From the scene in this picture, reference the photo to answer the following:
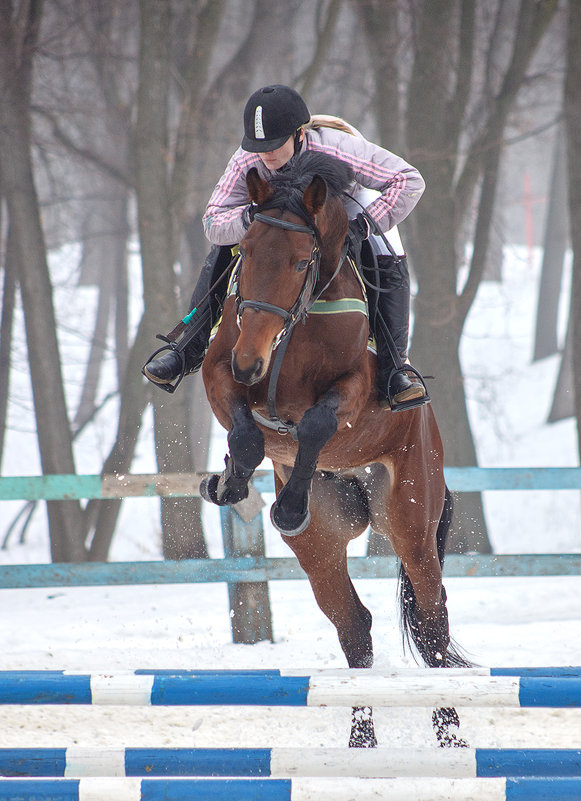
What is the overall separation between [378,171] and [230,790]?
239 cm

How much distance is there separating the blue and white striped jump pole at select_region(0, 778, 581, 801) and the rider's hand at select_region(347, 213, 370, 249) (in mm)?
2047

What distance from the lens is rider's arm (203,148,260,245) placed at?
10.8ft

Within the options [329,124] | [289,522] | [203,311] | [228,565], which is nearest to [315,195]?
[329,124]

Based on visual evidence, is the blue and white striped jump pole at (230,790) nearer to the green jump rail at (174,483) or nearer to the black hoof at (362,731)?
the black hoof at (362,731)

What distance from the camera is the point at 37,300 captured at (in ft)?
24.9

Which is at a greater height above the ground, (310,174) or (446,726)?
(310,174)

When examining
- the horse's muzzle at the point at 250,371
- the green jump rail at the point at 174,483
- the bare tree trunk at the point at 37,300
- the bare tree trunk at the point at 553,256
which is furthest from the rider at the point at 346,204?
the bare tree trunk at the point at 553,256

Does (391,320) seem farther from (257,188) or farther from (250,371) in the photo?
(250,371)

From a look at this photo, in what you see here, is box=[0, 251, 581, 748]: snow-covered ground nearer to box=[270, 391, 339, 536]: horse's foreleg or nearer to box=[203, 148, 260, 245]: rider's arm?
box=[270, 391, 339, 536]: horse's foreleg

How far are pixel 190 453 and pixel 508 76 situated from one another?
5015 millimetres

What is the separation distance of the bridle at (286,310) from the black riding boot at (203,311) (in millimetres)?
327

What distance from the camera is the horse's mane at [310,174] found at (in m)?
2.98

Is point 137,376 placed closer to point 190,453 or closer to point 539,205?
point 190,453

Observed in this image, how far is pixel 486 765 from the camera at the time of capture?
2441 millimetres
